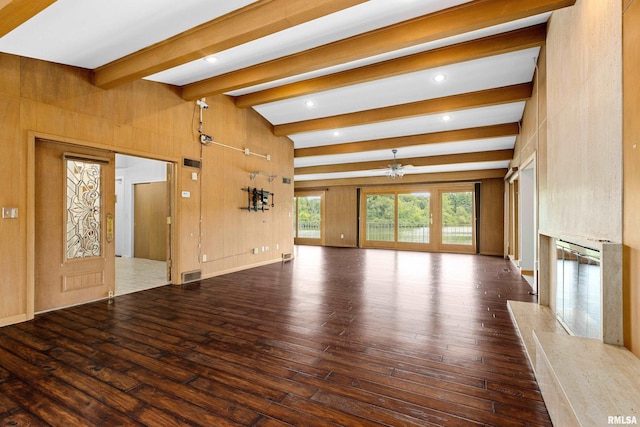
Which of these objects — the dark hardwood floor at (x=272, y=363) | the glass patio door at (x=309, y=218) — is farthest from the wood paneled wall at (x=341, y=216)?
the dark hardwood floor at (x=272, y=363)

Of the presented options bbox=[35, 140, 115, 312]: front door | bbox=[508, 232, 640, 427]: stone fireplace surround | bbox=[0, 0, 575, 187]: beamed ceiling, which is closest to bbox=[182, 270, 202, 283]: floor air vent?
bbox=[35, 140, 115, 312]: front door

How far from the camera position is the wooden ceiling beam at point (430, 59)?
12.3 feet

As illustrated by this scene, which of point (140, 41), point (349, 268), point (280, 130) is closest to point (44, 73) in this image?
point (140, 41)

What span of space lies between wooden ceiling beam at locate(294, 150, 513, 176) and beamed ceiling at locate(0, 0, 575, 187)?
167cm

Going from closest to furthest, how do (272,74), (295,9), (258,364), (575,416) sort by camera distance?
(575,416)
(258,364)
(295,9)
(272,74)

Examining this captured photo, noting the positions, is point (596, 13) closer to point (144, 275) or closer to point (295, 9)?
point (295, 9)

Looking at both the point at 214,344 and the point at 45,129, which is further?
the point at 45,129

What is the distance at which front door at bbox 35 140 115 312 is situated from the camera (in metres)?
3.69

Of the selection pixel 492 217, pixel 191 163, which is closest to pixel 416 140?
pixel 492 217

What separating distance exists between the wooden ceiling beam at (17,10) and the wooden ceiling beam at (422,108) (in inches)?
196

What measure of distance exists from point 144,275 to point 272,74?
14.7 feet

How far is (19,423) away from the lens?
1.73m

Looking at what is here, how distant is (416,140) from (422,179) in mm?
3167

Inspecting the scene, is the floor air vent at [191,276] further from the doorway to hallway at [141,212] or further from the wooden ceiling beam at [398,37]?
the wooden ceiling beam at [398,37]
